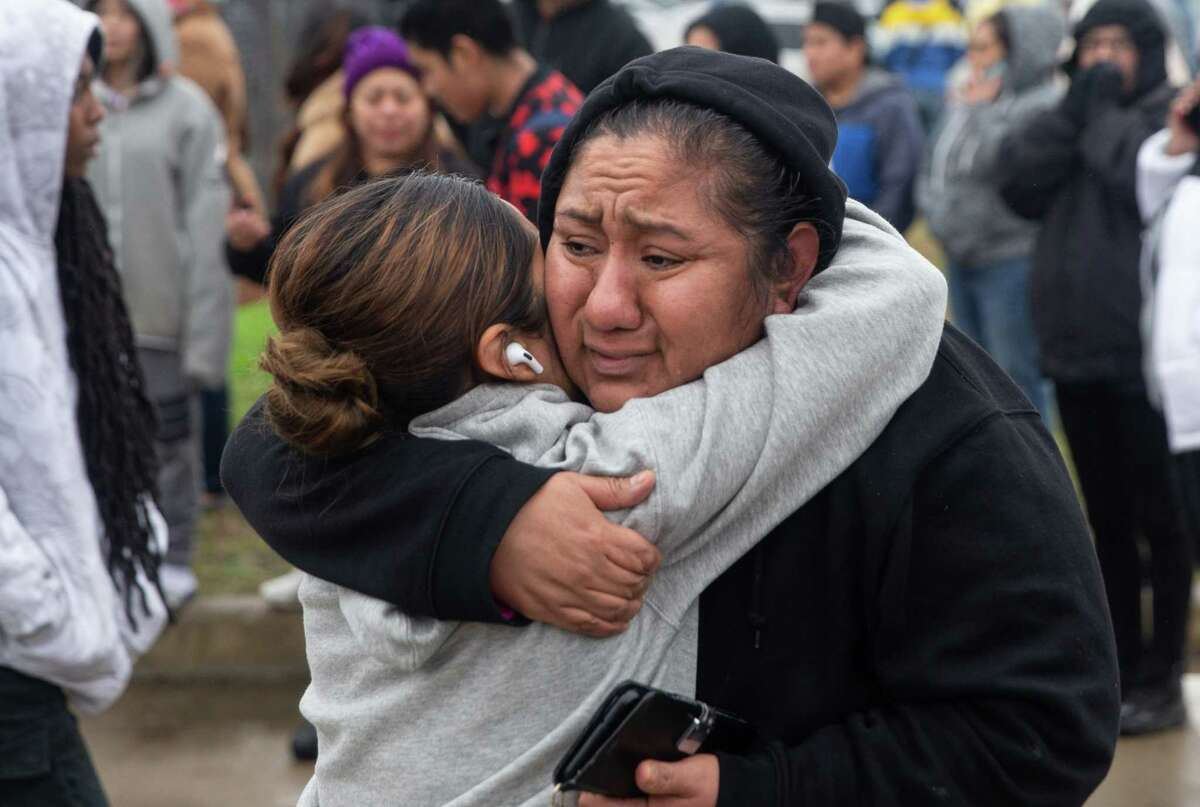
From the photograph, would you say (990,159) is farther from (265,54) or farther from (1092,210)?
(265,54)

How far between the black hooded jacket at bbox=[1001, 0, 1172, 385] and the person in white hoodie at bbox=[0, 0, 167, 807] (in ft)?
10.2

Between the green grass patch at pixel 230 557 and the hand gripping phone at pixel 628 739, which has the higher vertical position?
the hand gripping phone at pixel 628 739

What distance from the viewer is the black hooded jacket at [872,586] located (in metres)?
1.80

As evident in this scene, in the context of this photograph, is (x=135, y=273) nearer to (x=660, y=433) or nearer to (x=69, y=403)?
(x=69, y=403)

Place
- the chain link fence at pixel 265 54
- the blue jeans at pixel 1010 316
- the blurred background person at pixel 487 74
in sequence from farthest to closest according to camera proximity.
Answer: the chain link fence at pixel 265 54 → the blue jeans at pixel 1010 316 → the blurred background person at pixel 487 74

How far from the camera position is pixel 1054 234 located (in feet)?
17.9

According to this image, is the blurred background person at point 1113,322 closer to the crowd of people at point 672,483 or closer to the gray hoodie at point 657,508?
the crowd of people at point 672,483

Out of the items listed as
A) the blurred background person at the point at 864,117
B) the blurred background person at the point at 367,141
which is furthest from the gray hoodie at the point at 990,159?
the blurred background person at the point at 367,141

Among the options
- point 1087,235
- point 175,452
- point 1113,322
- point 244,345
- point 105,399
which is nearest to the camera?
point 105,399

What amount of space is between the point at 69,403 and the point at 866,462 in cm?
185

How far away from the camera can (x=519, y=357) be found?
6.20 ft

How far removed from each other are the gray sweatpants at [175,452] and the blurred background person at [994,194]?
3.13m

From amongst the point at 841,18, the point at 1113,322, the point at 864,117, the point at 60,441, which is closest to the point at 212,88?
the point at 841,18

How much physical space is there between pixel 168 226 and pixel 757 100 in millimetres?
4840
